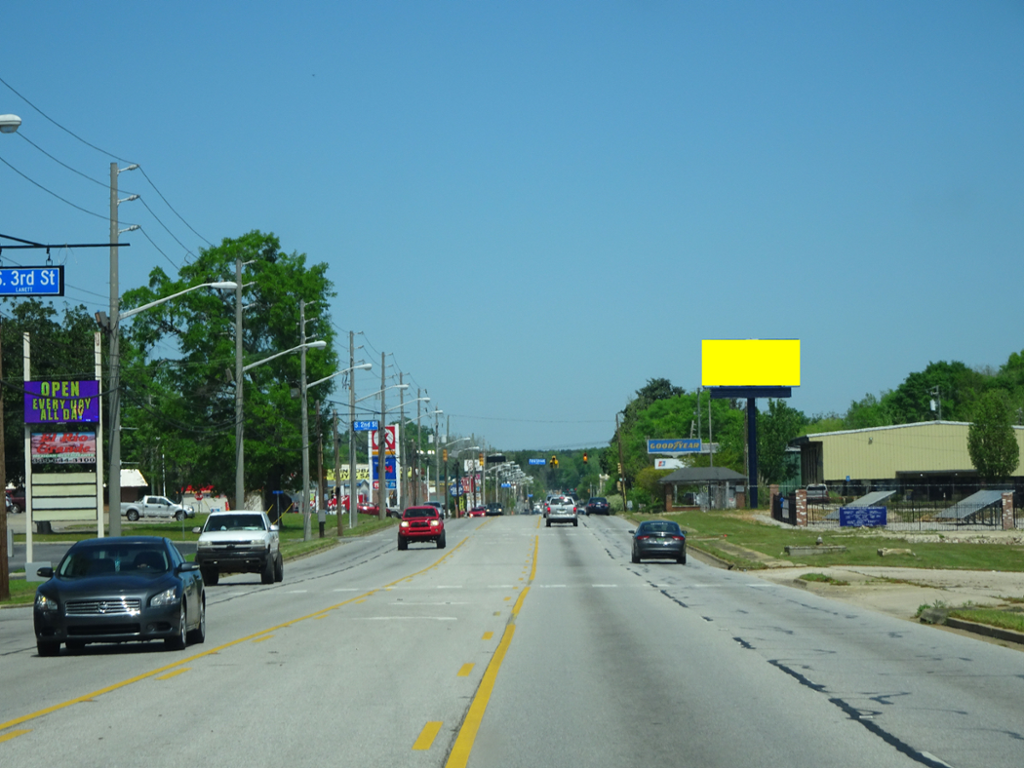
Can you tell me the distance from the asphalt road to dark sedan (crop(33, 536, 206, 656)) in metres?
0.35

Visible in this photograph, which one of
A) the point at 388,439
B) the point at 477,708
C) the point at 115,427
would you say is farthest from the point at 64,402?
the point at 388,439

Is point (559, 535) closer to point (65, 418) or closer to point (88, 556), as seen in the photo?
point (65, 418)

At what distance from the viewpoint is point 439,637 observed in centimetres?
1875

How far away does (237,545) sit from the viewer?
34.1 metres

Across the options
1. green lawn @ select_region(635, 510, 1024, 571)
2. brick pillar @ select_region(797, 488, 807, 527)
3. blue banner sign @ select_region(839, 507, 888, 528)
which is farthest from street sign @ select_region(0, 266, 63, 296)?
brick pillar @ select_region(797, 488, 807, 527)

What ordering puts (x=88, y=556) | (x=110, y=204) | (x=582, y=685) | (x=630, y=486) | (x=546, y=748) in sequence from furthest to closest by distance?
(x=630, y=486) → (x=110, y=204) → (x=88, y=556) → (x=582, y=685) → (x=546, y=748)

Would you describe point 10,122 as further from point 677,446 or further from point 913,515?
point 677,446

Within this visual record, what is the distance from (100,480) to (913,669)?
27339 mm

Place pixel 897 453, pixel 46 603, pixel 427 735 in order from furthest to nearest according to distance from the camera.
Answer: pixel 897 453
pixel 46 603
pixel 427 735

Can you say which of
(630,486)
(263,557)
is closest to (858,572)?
(263,557)

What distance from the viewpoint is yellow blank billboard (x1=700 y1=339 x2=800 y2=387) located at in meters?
94.4

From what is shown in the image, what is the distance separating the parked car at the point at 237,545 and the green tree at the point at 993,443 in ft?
196

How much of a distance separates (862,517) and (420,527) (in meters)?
22.9

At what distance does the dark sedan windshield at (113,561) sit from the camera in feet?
56.9
